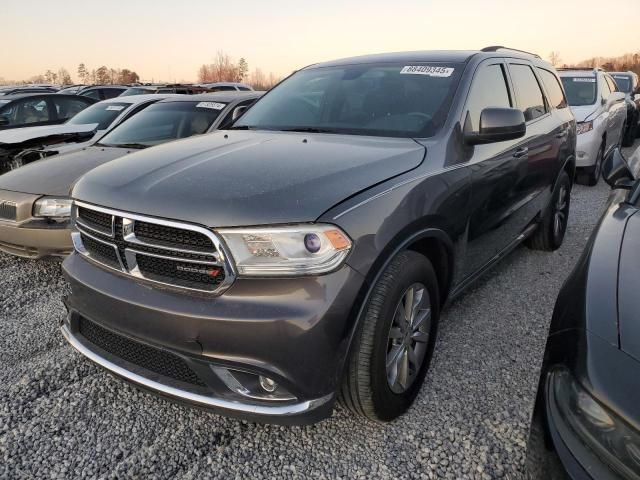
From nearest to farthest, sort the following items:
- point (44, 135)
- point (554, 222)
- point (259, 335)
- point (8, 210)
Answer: point (259, 335), point (8, 210), point (554, 222), point (44, 135)

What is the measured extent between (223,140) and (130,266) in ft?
3.57

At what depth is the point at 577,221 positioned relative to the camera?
19.8 ft

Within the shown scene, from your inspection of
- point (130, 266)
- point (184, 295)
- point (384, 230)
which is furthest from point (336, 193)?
point (130, 266)

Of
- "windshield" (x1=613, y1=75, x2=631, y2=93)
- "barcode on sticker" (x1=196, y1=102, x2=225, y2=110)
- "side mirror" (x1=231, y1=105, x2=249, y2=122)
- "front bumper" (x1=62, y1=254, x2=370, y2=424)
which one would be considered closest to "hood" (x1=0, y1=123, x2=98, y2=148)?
"barcode on sticker" (x1=196, y1=102, x2=225, y2=110)

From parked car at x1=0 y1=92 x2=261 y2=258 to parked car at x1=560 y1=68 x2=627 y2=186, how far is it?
533 centimetres

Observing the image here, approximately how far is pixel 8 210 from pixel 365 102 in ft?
9.80

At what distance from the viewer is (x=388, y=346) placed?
2.23m

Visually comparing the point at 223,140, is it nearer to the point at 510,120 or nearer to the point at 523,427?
the point at 510,120

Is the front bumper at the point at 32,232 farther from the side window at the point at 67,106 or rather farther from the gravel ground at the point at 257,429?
the side window at the point at 67,106

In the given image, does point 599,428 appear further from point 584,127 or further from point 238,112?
point 584,127

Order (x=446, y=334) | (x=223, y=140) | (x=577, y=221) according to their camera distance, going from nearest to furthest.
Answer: (x=223, y=140) < (x=446, y=334) < (x=577, y=221)

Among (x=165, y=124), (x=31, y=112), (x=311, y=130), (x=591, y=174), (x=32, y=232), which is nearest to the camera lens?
(x=311, y=130)

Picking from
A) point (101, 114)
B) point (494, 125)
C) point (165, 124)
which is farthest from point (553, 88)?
point (101, 114)

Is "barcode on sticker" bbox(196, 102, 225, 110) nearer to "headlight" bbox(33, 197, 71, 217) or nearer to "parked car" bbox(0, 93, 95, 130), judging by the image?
"headlight" bbox(33, 197, 71, 217)
